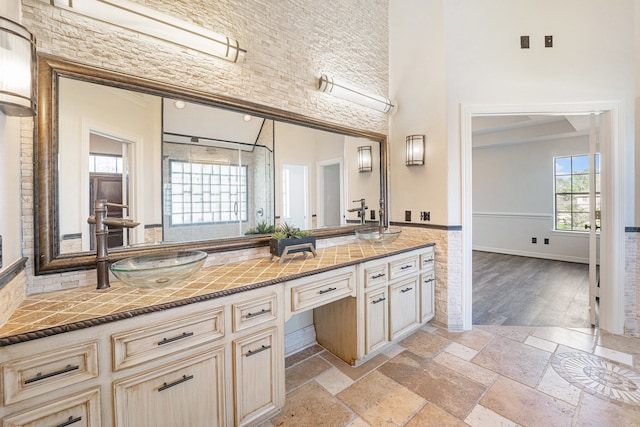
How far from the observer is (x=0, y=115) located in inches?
41.1

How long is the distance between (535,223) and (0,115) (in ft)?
24.6

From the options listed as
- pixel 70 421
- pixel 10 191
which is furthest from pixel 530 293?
pixel 10 191

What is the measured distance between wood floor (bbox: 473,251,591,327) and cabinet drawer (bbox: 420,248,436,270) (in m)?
0.85

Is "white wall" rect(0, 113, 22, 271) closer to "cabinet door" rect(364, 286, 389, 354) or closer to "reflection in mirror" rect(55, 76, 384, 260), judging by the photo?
"reflection in mirror" rect(55, 76, 384, 260)

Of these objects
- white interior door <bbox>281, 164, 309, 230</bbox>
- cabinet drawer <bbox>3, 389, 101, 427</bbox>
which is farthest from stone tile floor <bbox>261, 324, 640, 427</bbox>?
white interior door <bbox>281, 164, 309, 230</bbox>

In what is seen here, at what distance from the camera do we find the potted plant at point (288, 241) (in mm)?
1948

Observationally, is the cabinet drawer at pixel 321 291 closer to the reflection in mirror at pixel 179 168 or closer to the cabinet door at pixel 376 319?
the cabinet door at pixel 376 319

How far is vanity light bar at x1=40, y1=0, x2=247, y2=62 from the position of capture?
140cm

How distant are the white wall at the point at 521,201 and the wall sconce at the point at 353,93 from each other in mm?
4597

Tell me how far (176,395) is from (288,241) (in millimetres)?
1060

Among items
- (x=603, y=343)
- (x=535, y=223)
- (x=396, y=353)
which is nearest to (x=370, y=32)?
(x=396, y=353)

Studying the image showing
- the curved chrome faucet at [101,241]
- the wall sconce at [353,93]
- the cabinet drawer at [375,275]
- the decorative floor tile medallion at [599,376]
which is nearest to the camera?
the curved chrome faucet at [101,241]

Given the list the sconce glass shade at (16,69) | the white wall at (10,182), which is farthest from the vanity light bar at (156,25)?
the sconce glass shade at (16,69)

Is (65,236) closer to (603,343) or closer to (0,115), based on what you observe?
(0,115)
